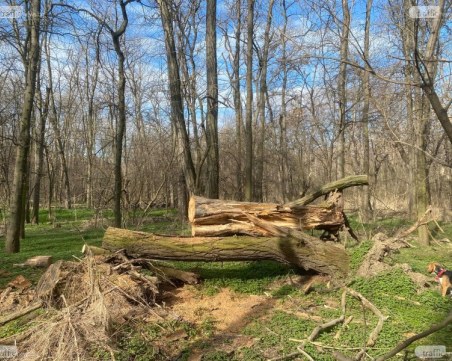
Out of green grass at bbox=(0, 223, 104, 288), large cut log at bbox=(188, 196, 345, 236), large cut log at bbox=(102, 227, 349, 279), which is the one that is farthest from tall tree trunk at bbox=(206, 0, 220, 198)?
large cut log at bbox=(102, 227, 349, 279)

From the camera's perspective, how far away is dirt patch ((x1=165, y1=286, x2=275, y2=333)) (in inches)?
193

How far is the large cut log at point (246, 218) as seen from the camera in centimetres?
624

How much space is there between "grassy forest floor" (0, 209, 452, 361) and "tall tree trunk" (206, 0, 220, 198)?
5.39 m

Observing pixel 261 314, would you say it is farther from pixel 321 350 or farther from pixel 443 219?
pixel 443 219

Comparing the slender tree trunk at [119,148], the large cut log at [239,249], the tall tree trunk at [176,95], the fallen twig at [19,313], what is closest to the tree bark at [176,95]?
the tall tree trunk at [176,95]

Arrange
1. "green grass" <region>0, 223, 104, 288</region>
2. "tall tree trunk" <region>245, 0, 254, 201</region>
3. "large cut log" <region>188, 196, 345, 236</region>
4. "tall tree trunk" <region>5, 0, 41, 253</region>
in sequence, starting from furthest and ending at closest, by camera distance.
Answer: "tall tree trunk" <region>245, 0, 254, 201</region> → "tall tree trunk" <region>5, 0, 41, 253</region> → "green grass" <region>0, 223, 104, 288</region> → "large cut log" <region>188, 196, 345, 236</region>

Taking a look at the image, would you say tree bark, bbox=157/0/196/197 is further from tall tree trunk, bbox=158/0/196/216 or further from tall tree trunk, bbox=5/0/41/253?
tall tree trunk, bbox=5/0/41/253

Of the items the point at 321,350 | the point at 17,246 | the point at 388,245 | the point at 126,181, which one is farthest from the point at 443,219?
the point at 17,246

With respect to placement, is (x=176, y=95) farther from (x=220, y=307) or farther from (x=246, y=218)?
(x=220, y=307)

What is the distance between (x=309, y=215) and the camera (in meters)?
6.55

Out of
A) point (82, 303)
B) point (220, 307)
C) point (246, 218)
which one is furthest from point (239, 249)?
point (82, 303)

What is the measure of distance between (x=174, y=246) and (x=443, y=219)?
13.3m

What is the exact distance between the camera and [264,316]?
5008mm

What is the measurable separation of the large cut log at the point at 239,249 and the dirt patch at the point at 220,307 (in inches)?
23.6
